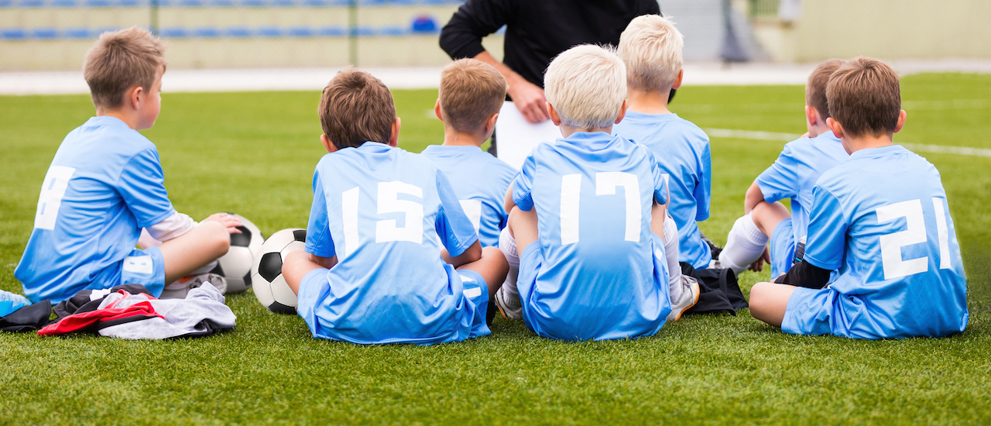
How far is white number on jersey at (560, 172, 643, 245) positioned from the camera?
2.88 meters

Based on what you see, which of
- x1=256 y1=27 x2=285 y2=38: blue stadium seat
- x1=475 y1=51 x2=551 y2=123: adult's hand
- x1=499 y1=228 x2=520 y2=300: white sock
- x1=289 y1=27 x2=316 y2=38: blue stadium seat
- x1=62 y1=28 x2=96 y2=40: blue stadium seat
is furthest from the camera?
x1=289 y1=27 x2=316 y2=38: blue stadium seat

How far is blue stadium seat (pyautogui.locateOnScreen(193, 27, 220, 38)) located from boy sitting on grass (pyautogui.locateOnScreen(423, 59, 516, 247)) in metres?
23.9

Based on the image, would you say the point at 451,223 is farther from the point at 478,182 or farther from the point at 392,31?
the point at 392,31

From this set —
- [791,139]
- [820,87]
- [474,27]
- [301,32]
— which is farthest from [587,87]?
[301,32]

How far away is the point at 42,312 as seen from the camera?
10.2 feet

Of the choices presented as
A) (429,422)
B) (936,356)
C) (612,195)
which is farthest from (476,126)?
(936,356)

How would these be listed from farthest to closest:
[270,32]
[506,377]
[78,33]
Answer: [270,32] < [78,33] < [506,377]

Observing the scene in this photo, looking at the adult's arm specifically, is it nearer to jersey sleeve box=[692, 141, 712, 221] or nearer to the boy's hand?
jersey sleeve box=[692, 141, 712, 221]

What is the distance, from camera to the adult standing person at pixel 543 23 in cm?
472

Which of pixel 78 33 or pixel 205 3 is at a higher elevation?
pixel 205 3

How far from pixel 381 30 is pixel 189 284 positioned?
23829 mm

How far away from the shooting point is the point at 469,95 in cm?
347

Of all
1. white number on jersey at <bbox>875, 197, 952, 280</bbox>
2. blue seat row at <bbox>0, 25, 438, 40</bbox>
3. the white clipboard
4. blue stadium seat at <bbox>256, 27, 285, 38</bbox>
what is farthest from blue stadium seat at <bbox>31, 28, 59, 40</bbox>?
white number on jersey at <bbox>875, 197, 952, 280</bbox>

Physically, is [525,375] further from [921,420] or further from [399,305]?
[921,420]
